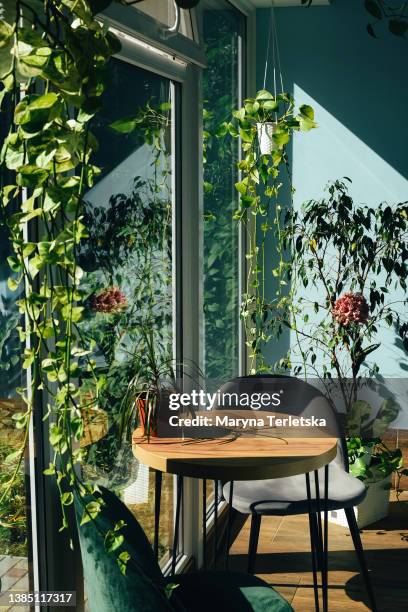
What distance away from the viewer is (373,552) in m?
4.24

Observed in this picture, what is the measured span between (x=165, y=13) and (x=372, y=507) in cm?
285

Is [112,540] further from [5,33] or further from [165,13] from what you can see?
[165,13]

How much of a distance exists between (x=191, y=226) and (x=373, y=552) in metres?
1.92

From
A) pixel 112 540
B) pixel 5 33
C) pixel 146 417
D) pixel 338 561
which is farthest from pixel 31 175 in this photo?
pixel 338 561

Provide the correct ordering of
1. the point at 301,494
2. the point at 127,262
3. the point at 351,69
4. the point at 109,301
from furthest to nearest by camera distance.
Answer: the point at 351,69 → the point at 301,494 → the point at 127,262 → the point at 109,301

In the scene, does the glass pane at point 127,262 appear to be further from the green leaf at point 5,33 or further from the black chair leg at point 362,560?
the green leaf at point 5,33

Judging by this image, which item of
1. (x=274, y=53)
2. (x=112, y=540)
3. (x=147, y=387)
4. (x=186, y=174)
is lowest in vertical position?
(x=112, y=540)

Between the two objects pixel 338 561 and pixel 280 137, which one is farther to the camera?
pixel 280 137

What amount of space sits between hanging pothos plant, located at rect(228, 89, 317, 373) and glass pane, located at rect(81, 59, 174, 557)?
3.19 feet

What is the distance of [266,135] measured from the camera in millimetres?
4562

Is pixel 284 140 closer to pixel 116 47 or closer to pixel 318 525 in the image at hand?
pixel 318 525

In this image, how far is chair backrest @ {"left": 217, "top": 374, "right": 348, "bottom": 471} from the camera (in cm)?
382

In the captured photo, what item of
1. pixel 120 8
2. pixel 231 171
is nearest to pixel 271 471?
pixel 120 8

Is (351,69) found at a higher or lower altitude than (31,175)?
higher
